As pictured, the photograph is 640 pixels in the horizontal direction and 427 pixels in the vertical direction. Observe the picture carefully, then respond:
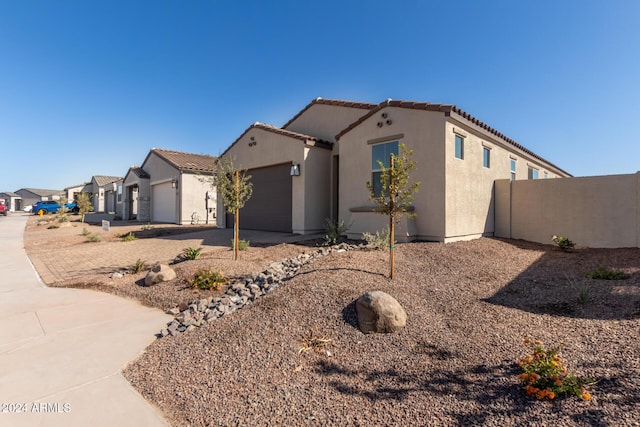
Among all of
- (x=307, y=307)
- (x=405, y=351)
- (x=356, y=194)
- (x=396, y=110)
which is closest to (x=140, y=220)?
(x=356, y=194)

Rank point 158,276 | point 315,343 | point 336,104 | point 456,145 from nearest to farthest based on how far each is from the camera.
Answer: point 315,343
point 158,276
point 456,145
point 336,104

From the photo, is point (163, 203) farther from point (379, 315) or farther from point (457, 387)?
point (457, 387)

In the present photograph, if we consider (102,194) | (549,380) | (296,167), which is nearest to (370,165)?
(296,167)

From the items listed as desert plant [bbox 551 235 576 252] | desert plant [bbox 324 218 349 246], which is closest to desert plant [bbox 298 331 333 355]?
desert plant [bbox 324 218 349 246]

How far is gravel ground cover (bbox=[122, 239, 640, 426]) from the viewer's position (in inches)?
102

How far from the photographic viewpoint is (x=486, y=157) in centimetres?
1164

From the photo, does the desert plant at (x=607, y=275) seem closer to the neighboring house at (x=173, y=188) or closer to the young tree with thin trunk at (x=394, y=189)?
the young tree with thin trunk at (x=394, y=189)

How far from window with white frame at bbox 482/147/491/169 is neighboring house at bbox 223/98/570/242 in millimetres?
40

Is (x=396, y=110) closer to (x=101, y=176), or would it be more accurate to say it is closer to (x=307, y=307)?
(x=307, y=307)

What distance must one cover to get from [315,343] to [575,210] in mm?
11644

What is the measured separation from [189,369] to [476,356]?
127 inches

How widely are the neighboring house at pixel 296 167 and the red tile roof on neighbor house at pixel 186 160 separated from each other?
715 cm

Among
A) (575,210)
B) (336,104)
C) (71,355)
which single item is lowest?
(71,355)

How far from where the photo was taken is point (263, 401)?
2814 mm
